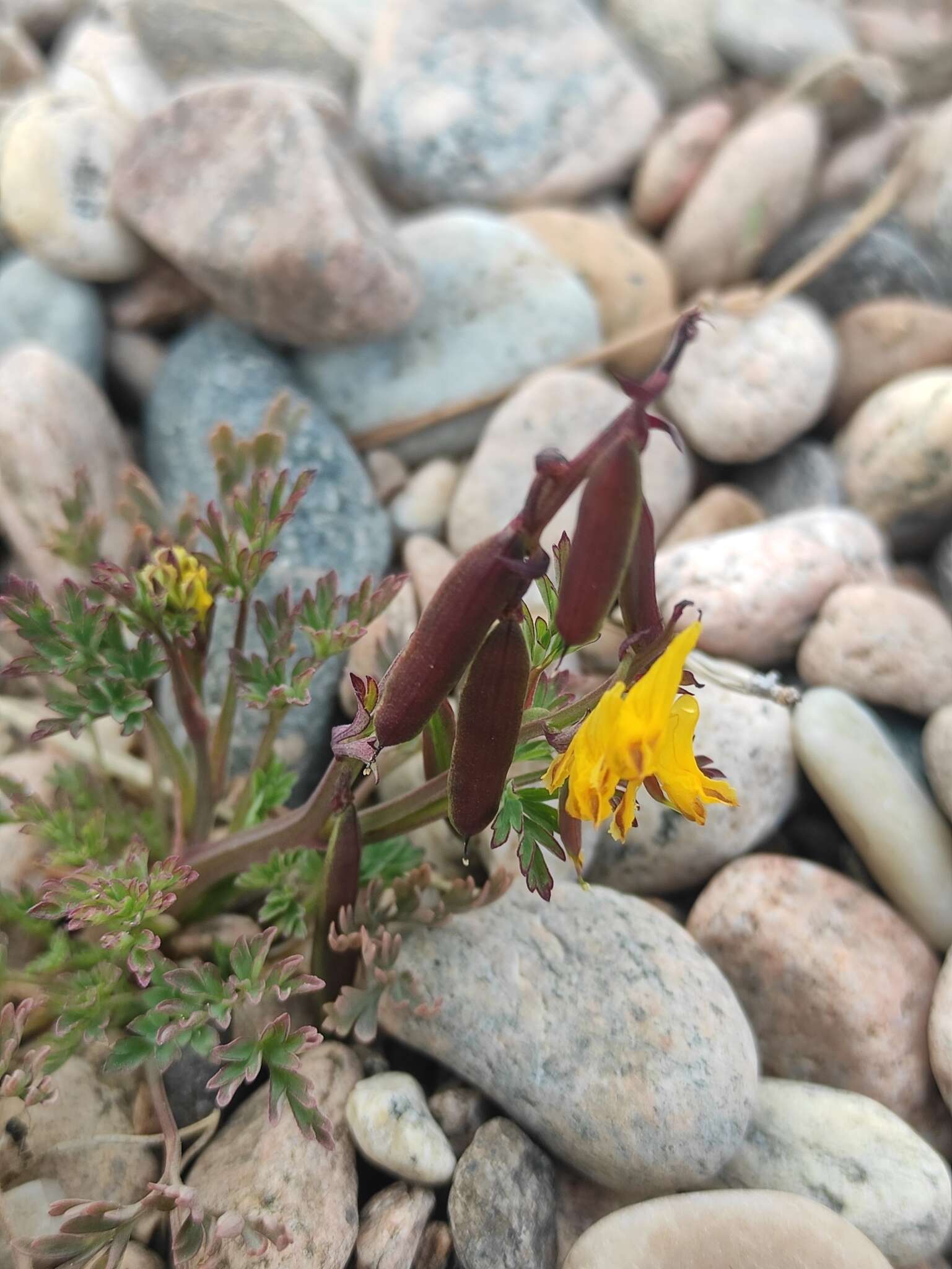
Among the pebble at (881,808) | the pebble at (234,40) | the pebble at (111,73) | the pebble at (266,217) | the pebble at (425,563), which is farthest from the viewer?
the pebble at (234,40)

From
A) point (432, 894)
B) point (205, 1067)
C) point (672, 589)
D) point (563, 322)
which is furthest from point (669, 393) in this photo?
point (205, 1067)

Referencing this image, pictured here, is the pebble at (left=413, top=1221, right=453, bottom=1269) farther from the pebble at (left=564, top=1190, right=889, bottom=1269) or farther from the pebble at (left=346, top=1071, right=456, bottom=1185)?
the pebble at (left=564, top=1190, right=889, bottom=1269)

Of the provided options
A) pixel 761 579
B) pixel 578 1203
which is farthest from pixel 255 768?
pixel 761 579

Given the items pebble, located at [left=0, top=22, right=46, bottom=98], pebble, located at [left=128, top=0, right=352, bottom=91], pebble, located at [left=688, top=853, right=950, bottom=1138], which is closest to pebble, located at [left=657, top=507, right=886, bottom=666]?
pebble, located at [left=688, top=853, right=950, bottom=1138]

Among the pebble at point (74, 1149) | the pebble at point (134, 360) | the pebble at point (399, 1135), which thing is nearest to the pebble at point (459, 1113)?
the pebble at point (399, 1135)

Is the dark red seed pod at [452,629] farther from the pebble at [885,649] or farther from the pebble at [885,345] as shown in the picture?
the pebble at [885,345]

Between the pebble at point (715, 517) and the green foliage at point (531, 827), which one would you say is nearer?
the green foliage at point (531, 827)

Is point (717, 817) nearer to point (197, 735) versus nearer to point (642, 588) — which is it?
point (642, 588)
